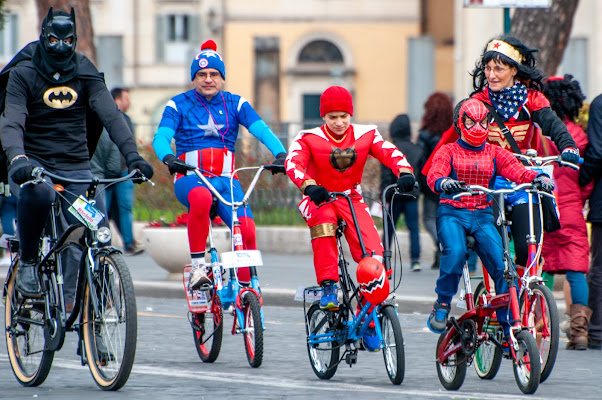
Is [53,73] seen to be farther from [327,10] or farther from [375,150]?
[327,10]

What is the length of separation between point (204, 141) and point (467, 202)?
2.02 m

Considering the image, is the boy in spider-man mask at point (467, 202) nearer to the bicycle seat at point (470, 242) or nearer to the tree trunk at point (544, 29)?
the bicycle seat at point (470, 242)

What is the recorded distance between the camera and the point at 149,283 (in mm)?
12406

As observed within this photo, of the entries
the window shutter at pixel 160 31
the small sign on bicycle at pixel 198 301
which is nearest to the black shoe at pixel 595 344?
the small sign on bicycle at pixel 198 301

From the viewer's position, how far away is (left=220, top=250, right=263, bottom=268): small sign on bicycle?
795 centimetres

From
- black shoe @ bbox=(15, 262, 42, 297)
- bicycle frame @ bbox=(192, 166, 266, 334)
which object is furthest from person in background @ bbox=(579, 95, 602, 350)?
black shoe @ bbox=(15, 262, 42, 297)

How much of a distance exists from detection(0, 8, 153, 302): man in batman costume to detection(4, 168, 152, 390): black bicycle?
90mm

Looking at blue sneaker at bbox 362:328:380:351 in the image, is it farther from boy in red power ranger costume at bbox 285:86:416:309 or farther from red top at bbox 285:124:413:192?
red top at bbox 285:124:413:192

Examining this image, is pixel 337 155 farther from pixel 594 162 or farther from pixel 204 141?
pixel 594 162

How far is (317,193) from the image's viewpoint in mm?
7172

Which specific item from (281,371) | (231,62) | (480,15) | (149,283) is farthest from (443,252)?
(231,62)

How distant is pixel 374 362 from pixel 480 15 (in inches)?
1156

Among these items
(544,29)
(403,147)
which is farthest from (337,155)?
(544,29)

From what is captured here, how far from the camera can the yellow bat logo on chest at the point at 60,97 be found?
7.36 metres
